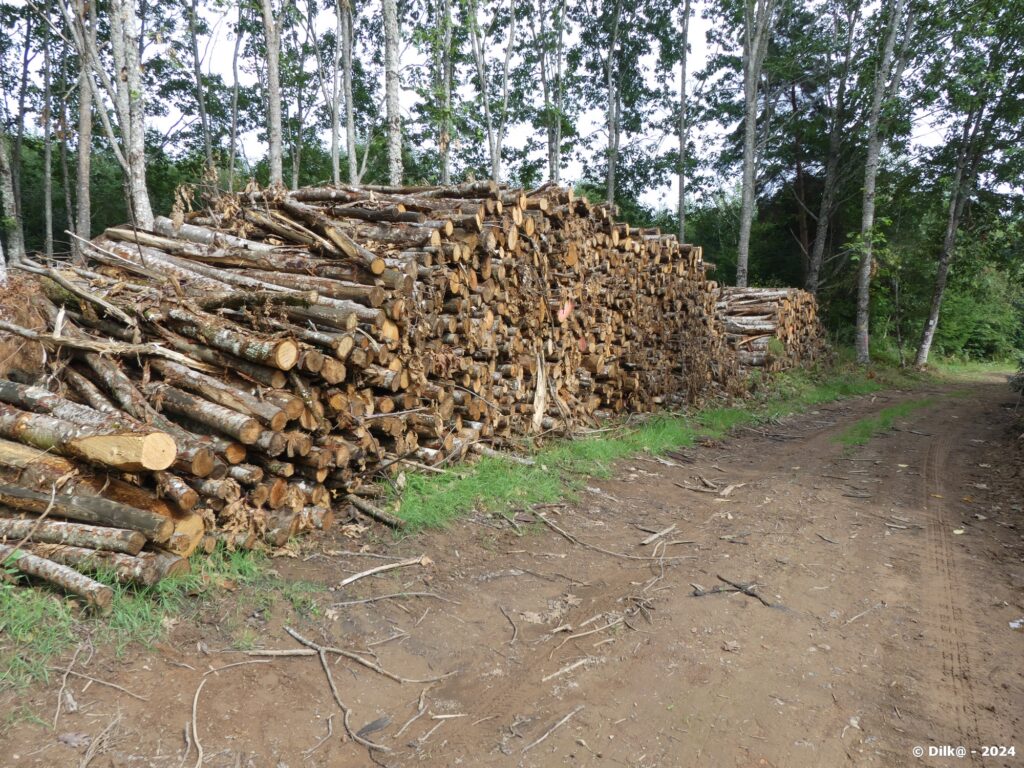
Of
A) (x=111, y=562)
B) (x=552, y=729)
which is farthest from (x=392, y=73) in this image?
(x=552, y=729)

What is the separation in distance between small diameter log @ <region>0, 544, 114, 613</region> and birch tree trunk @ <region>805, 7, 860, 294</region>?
2443cm

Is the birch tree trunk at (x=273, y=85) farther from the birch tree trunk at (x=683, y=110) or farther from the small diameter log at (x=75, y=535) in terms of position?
the birch tree trunk at (x=683, y=110)

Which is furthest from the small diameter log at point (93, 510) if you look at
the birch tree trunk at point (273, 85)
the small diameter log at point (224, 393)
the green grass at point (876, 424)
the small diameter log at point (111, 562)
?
the birch tree trunk at point (273, 85)

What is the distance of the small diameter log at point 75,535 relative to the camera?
3242mm

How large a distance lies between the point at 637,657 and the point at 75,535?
322cm

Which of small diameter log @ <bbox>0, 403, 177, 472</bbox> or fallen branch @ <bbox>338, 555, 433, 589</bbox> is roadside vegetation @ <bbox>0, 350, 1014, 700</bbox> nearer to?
fallen branch @ <bbox>338, 555, 433, 589</bbox>

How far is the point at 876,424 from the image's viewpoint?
10672mm

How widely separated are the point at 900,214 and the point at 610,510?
916 inches

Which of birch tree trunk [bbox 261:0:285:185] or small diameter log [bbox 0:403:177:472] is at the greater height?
birch tree trunk [bbox 261:0:285:185]

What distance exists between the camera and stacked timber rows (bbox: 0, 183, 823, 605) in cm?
353

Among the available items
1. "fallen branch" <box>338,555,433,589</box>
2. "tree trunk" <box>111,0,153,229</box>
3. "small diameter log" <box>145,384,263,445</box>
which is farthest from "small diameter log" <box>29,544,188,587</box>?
"tree trunk" <box>111,0,153,229</box>

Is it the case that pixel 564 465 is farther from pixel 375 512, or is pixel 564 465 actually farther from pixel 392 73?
pixel 392 73

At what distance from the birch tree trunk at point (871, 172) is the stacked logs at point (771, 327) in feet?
6.89

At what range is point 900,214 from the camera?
894 inches
